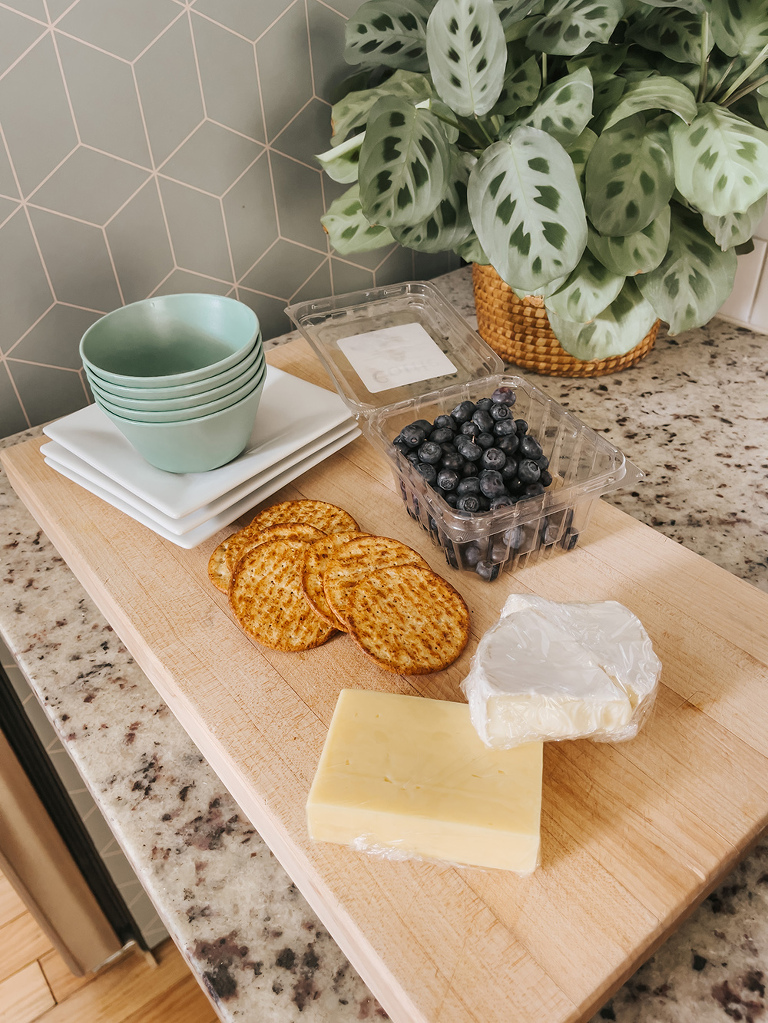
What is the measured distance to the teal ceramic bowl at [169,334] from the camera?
0.88 m

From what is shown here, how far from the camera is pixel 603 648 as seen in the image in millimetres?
629

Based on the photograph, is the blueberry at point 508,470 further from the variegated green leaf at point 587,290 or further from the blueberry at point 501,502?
the variegated green leaf at point 587,290

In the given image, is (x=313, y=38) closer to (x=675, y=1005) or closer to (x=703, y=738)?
(x=703, y=738)

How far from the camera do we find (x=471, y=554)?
80 cm

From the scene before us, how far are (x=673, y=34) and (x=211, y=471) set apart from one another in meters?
0.80

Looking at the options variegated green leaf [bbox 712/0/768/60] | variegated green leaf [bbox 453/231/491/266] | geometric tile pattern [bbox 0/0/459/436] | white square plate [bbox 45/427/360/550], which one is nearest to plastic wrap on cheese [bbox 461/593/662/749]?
white square plate [bbox 45/427/360/550]

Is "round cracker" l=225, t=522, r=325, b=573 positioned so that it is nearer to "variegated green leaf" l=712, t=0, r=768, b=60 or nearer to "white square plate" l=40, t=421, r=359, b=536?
"white square plate" l=40, t=421, r=359, b=536

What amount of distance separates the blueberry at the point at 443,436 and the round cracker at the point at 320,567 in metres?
0.14

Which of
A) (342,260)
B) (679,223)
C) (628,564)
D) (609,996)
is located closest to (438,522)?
(628,564)

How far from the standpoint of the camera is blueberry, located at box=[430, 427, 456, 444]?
2.70ft

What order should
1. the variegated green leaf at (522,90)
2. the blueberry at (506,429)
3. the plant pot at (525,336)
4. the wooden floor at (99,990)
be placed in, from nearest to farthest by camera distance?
1. the blueberry at (506,429)
2. the variegated green leaf at (522,90)
3. the plant pot at (525,336)
4. the wooden floor at (99,990)

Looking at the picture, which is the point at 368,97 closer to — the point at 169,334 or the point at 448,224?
the point at 448,224

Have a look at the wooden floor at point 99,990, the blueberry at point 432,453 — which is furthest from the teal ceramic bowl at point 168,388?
the wooden floor at point 99,990

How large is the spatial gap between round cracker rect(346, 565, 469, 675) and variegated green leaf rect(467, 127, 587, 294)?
35cm
